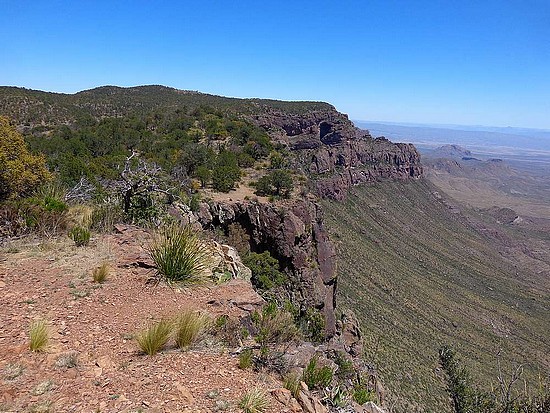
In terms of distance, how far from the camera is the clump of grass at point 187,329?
5047 mm

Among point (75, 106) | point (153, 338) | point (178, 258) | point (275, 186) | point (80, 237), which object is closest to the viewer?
point (153, 338)

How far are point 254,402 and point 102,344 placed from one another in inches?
84.4

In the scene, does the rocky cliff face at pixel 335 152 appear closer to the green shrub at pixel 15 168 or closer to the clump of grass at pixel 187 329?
the green shrub at pixel 15 168

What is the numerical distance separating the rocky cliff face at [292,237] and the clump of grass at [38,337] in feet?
44.2

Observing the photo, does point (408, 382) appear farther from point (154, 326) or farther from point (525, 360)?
point (154, 326)

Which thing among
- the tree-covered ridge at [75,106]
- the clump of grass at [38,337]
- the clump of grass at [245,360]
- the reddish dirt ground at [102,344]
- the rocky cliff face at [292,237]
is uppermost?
the tree-covered ridge at [75,106]

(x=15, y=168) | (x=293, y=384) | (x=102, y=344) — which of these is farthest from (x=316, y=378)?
(x=15, y=168)

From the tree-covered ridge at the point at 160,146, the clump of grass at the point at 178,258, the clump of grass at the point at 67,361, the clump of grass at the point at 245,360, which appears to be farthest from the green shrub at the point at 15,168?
the clump of grass at the point at 245,360

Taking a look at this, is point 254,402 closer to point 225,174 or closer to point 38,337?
point 38,337

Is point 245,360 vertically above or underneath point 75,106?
underneath

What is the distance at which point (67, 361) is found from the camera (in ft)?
14.6

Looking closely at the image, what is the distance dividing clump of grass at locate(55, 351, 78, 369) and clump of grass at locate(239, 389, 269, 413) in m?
1.95

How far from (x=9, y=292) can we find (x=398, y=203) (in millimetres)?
86629

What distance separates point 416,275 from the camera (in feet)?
175
